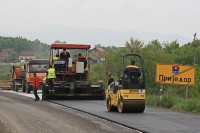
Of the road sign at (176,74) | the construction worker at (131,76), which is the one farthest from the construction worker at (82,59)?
the construction worker at (131,76)

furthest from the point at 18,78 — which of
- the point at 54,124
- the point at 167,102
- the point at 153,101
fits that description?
the point at 54,124

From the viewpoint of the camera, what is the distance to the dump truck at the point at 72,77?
27.2m

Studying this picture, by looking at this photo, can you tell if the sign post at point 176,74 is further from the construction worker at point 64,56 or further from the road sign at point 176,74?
the construction worker at point 64,56

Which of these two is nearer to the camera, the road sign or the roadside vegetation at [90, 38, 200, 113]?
the road sign

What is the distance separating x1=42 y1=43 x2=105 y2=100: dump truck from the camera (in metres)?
27.2

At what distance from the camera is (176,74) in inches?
941

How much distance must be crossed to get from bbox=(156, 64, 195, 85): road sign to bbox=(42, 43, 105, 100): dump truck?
4.42 m

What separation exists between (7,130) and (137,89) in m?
6.78

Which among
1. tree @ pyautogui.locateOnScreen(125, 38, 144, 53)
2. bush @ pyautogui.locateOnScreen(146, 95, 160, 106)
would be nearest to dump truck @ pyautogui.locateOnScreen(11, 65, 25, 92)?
bush @ pyautogui.locateOnScreen(146, 95, 160, 106)

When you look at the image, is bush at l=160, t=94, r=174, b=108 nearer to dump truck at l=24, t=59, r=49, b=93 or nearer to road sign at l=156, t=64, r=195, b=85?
→ road sign at l=156, t=64, r=195, b=85

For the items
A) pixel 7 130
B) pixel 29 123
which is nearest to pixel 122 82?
pixel 29 123

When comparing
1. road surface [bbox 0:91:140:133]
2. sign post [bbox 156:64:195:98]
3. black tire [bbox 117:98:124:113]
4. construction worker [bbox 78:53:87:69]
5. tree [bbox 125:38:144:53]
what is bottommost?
road surface [bbox 0:91:140:133]

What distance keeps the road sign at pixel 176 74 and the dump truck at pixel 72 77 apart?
14.5 ft

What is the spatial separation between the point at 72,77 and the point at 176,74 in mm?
7225
